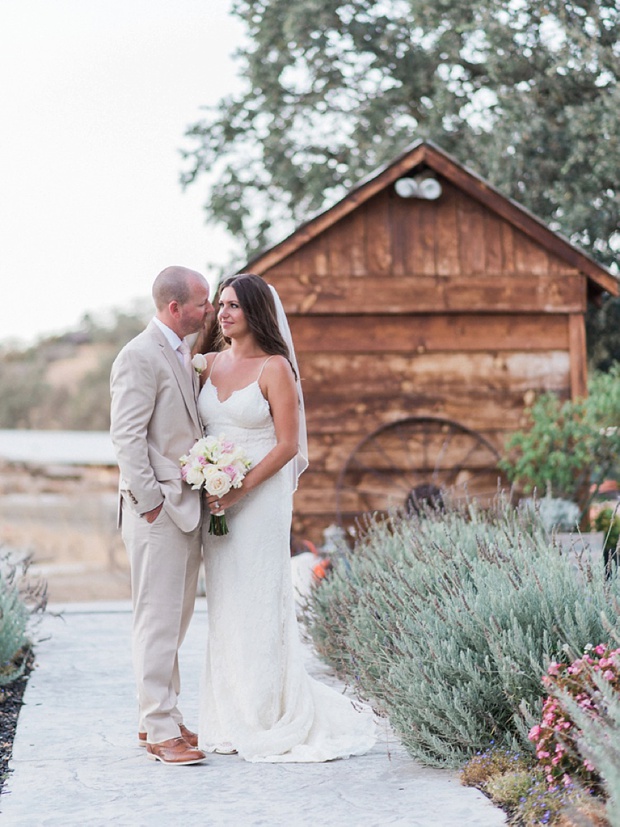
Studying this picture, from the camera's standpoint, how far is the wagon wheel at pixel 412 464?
11.5m

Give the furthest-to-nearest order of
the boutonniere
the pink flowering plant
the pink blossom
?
the boutonniere
the pink blossom
the pink flowering plant

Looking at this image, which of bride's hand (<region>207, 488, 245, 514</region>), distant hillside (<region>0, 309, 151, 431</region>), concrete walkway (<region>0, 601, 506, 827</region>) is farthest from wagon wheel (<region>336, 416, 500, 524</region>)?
distant hillside (<region>0, 309, 151, 431</region>)

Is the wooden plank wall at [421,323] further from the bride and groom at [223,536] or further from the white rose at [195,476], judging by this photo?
the white rose at [195,476]

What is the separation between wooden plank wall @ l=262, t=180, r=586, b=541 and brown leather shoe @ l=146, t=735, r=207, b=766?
21.2 ft

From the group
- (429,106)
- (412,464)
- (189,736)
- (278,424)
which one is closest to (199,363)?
(278,424)

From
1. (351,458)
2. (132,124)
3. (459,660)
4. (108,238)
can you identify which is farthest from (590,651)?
(108,238)

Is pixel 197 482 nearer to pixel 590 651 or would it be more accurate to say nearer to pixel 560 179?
pixel 590 651

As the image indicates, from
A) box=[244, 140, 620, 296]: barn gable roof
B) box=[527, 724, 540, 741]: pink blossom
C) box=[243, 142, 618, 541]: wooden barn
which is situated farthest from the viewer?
box=[243, 142, 618, 541]: wooden barn

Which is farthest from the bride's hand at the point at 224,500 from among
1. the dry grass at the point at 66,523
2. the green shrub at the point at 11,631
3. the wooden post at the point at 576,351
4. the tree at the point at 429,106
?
the dry grass at the point at 66,523

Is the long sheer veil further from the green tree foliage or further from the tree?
the tree

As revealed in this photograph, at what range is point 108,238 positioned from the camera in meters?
54.6

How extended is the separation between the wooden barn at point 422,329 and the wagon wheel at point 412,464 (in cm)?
1

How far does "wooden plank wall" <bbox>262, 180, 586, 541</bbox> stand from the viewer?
451 inches

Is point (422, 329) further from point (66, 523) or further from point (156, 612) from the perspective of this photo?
point (66, 523)
